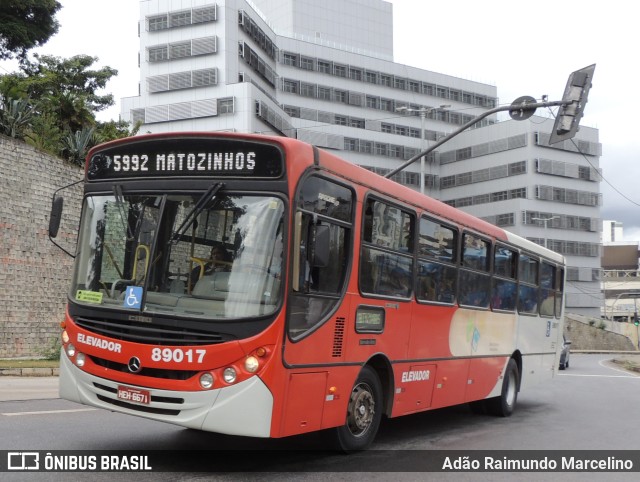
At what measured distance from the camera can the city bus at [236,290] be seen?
699 centimetres

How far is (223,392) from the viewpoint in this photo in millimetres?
6898

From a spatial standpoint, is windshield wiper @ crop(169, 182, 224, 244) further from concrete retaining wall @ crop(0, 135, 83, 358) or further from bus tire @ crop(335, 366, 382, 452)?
concrete retaining wall @ crop(0, 135, 83, 358)

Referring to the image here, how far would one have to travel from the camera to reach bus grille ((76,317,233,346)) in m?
6.99

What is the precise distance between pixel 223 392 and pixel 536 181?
75436 mm

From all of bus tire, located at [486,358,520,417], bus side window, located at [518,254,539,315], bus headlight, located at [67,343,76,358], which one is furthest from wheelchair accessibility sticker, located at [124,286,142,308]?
bus side window, located at [518,254,539,315]

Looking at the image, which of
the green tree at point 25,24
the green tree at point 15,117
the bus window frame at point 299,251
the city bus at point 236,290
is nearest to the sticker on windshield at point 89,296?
the city bus at point 236,290

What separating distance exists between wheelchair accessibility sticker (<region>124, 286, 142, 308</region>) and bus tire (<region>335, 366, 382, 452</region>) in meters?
2.47

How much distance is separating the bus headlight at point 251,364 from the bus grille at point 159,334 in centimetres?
25

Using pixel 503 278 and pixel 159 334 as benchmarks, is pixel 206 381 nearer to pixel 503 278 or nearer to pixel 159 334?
pixel 159 334

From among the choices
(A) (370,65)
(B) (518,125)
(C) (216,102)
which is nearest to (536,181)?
(B) (518,125)

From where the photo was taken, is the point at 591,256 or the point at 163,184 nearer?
the point at 163,184

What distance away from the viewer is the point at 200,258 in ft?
23.7

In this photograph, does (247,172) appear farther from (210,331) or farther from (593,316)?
(593,316)

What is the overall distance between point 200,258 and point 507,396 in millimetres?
8016
